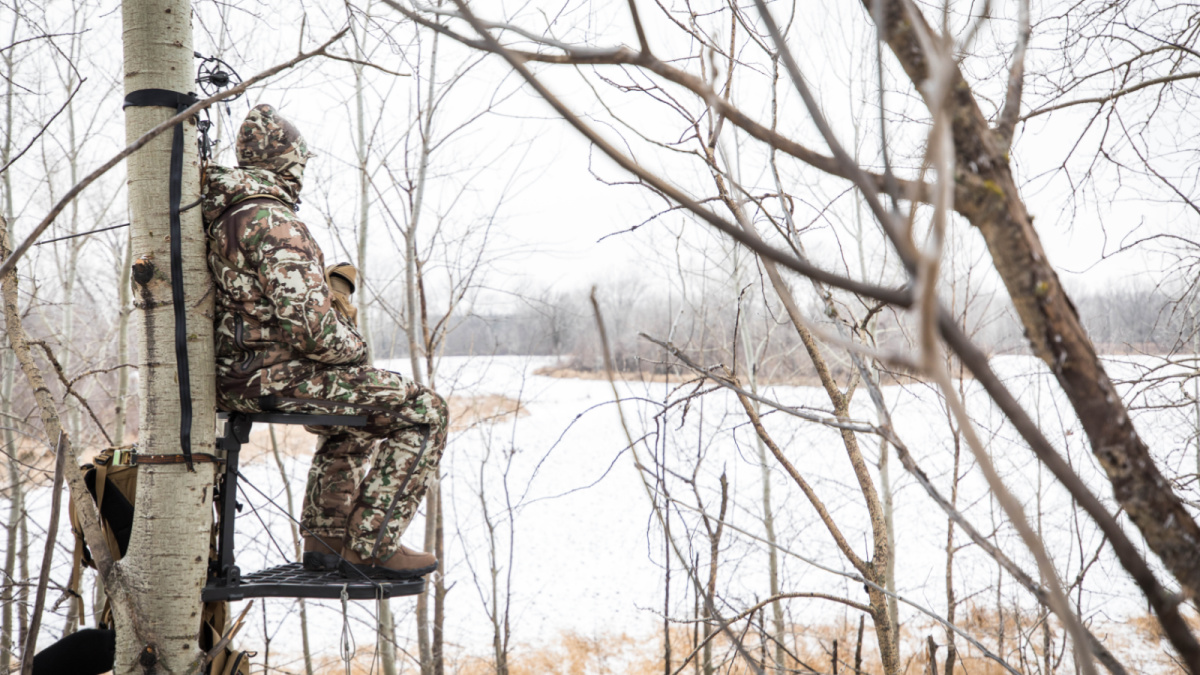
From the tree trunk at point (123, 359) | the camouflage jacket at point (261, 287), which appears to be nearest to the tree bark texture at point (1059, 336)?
the camouflage jacket at point (261, 287)

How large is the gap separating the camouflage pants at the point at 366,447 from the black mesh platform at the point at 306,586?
125 millimetres

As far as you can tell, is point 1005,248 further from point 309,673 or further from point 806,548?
point 806,548

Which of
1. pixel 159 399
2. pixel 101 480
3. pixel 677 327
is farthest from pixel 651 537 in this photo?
pixel 159 399

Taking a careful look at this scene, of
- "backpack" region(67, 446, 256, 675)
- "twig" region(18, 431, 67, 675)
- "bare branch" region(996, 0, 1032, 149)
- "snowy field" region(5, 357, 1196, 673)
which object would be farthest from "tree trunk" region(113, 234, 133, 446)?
"bare branch" region(996, 0, 1032, 149)

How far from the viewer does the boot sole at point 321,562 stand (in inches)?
93.0

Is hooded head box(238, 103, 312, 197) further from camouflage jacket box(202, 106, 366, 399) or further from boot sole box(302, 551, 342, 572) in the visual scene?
boot sole box(302, 551, 342, 572)

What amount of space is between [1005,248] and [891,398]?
60.2 ft

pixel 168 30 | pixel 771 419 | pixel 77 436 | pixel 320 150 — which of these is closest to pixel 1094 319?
pixel 771 419

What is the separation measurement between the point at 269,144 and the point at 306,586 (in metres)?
1.41

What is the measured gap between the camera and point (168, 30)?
6.55ft

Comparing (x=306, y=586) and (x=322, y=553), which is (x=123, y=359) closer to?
(x=322, y=553)

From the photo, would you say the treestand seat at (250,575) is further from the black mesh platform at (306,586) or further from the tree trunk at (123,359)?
the tree trunk at (123,359)

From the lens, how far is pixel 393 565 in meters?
2.38

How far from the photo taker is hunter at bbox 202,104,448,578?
209cm
